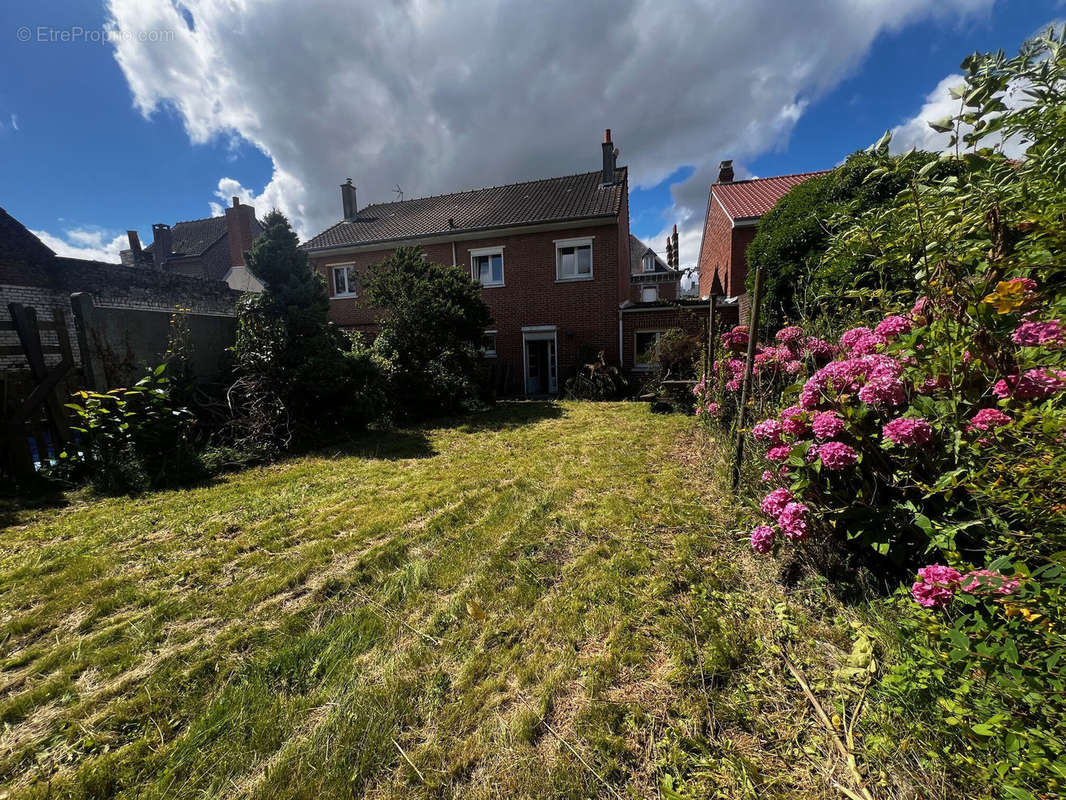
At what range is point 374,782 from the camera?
1.24m

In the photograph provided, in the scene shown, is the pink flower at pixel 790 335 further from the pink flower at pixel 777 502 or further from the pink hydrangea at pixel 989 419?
the pink hydrangea at pixel 989 419

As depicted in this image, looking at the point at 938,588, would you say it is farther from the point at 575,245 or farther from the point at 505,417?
the point at 575,245

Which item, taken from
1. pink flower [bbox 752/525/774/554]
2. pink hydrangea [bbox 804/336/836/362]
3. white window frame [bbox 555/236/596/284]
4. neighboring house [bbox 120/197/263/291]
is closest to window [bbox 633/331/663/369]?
white window frame [bbox 555/236/596/284]

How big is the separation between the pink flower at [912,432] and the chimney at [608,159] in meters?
13.6

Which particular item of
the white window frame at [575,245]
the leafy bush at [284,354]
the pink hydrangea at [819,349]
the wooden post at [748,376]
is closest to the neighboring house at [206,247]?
the white window frame at [575,245]

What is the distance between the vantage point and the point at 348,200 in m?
16.2

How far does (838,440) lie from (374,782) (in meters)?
2.41

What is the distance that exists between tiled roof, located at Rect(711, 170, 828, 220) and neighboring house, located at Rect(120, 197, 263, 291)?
847 inches

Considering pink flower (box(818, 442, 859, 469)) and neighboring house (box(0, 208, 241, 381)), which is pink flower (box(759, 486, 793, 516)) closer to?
pink flower (box(818, 442, 859, 469))

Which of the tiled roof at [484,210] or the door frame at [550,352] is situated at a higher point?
the tiled roof at [484,210]

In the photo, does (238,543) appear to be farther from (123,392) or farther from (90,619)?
(123,392)

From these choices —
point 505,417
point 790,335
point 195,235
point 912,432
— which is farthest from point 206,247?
point 912,432

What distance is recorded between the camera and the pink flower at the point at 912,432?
1.61m

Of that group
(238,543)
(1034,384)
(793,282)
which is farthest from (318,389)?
(793,282)
